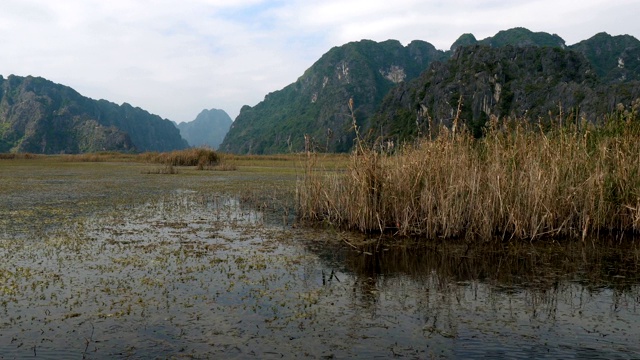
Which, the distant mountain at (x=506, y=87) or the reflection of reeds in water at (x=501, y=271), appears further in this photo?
the distant mountain at (x=506, y=87)

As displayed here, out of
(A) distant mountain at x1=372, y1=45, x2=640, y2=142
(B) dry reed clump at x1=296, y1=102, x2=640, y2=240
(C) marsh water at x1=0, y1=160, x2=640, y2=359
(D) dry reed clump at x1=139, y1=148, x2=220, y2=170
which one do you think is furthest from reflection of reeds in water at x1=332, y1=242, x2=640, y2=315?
(A) distant mountain at x1=372, y1=45, x2=640, y2=142

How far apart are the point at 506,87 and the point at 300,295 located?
12793cm

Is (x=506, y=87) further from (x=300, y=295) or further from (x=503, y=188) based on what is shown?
(x=300, y=295)

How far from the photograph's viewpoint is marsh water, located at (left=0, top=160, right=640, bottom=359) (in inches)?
195

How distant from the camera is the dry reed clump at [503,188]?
10.4 metres

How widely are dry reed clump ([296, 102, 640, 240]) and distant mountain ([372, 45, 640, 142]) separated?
84.5m

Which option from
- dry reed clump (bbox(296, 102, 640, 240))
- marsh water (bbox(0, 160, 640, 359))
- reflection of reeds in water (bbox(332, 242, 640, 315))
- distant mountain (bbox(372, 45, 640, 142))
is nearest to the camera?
marsh water (bbox(0, 160, 640, 359))

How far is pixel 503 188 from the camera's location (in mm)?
10508

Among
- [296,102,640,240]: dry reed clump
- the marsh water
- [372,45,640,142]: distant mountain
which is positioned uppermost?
[372,45,640,142]: distant mountain

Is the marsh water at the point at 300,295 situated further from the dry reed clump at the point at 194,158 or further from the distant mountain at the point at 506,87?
the distant mountain at the point at 506,87

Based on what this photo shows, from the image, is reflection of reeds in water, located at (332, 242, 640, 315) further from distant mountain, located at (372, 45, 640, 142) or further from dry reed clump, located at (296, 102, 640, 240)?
distant mountain, located at (372, 45, 640, 142)

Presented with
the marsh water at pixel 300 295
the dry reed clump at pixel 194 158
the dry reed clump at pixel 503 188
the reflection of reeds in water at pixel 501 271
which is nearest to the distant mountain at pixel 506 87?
the dry reed clump at pixel 194 158

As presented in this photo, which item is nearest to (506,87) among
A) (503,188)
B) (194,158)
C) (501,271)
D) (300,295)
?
(194,158)

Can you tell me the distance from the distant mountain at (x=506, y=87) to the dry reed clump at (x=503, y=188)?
84.5 metres
